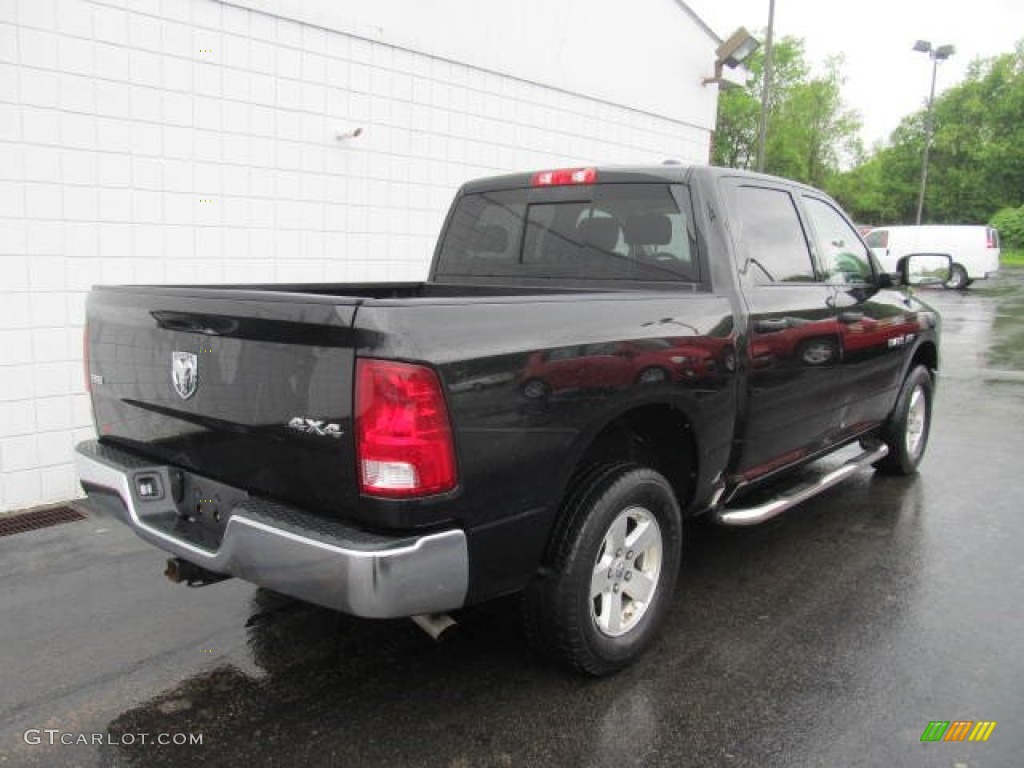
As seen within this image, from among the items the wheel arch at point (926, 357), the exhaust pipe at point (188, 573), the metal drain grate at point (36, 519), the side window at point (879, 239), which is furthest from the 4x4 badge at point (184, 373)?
the side window at point (879, 239)

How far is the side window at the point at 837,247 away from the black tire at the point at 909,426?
1049mm

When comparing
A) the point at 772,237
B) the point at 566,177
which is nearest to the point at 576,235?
the point at 566,177

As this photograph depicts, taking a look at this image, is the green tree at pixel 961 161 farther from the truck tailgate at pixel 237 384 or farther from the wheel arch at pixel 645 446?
the truck tailgate at pixel 237 384

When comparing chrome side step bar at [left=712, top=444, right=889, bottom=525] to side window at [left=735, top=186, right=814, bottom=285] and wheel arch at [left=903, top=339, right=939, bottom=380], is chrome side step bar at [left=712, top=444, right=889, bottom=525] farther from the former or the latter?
side window at [left=735, top=186, right=814, bottom=285]

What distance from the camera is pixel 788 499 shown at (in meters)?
3.96

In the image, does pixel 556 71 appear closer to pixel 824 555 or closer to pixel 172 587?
pixel 824 555

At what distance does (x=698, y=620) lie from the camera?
3.56 m

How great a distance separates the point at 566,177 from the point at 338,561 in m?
2.34

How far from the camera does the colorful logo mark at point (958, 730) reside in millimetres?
2715

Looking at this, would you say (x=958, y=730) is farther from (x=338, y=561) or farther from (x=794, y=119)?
Answer: (x=794, y=119)

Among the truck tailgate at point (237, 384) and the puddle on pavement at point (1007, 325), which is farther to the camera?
the puddle on pavement at point (1007, 325)

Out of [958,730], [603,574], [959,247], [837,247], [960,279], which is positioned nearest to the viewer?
[958,730]

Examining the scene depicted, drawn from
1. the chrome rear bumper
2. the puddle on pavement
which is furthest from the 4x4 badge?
the puddle on pavement

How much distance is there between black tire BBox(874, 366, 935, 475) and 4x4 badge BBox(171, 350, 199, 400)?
14.9ft
